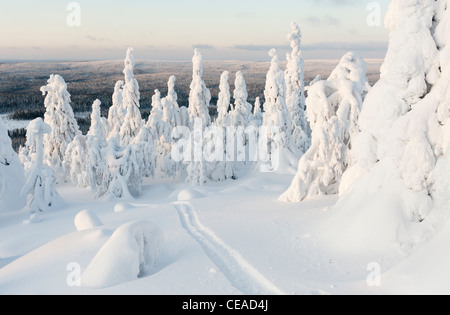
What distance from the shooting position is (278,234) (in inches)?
410

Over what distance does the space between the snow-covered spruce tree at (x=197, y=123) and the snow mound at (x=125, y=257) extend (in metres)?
19.9

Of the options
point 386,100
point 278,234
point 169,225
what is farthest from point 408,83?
point 169,225

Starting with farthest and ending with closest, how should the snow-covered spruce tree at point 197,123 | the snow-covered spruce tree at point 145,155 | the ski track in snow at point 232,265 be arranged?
the snow-covered spruce tree at point 197,123
the snow-covered spruce tree at point 145,155
the ski track in snow at point 232,265

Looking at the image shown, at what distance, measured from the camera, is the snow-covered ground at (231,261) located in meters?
6.68

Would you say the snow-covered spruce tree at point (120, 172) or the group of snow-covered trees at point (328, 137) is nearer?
the group of snow-covered trees at point (328, 137)

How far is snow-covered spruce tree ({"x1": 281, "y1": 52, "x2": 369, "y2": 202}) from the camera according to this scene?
14.5 metres

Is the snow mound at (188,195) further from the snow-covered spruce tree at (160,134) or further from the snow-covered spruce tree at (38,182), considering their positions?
the snow-covered spruce tree at (160,134)

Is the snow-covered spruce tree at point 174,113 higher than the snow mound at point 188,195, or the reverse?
the snow-covered spruce tree at point 174,113

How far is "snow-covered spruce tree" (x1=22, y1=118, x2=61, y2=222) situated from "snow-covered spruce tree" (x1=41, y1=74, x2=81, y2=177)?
12.4m

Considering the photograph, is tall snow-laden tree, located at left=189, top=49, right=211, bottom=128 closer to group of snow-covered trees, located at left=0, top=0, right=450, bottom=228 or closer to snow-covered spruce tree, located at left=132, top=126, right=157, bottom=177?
group of snow-covered trees, located at left=0, top=0, right=450, bottom=228

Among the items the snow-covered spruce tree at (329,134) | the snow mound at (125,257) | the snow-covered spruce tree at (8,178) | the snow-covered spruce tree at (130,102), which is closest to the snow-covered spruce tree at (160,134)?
the snow-covered spruce tree at (130,102)

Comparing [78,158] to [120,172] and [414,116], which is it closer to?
[120,172]

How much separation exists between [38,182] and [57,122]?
13.8 metres

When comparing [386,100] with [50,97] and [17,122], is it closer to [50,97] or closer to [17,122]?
[50,97]
